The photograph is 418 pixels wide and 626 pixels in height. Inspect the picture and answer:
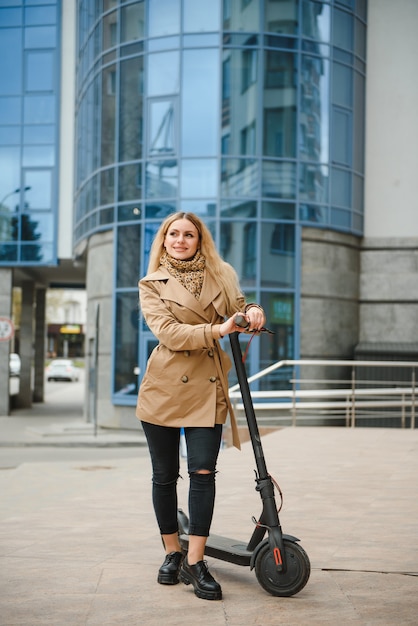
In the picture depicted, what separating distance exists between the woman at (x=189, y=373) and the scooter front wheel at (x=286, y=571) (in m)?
0.22

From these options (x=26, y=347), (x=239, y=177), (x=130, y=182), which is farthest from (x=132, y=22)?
(x=26, y=347)

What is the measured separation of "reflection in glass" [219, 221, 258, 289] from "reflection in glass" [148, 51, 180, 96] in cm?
346

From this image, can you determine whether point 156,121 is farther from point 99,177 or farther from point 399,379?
point 399,379

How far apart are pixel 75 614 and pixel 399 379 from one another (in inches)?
734

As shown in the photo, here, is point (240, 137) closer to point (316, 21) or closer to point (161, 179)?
point (161, 179)

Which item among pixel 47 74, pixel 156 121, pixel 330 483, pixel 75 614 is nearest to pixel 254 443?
pixel 75 614

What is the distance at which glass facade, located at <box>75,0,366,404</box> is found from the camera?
22578 millimetres

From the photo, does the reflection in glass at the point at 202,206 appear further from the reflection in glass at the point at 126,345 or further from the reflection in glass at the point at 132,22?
the reflection in glass at the point at 132,22

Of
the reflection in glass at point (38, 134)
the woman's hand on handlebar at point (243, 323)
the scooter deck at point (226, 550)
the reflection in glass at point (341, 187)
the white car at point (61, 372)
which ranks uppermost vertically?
the reflection in glass at point (38, 134)

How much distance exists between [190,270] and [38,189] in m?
25.1

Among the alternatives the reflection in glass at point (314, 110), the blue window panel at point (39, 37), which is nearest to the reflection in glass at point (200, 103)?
the reflection in glass at point (314, 110)

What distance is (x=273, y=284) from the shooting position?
22688 millimetres

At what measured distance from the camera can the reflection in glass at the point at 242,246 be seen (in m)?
22.5

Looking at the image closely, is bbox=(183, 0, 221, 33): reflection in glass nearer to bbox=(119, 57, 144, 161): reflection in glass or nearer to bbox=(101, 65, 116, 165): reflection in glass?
bbox=(119, 57, 144, 161): reflection in glass
